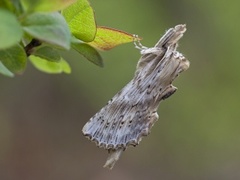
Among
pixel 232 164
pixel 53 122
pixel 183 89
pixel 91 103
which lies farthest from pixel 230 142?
pixel 53 122

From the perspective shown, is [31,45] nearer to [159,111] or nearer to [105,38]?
[105,38]

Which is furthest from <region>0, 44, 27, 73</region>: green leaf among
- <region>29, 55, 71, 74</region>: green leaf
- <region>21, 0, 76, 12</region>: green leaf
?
<region>29, 55, 71, 74</region>: green leaf

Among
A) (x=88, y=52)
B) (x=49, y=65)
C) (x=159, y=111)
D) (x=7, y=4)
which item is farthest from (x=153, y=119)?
(x=159, y=111)

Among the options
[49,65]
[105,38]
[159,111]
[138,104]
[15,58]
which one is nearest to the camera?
[15,58]

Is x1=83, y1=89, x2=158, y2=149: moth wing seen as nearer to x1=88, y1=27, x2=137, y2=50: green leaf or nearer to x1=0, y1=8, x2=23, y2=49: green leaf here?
x1=88, y1=27, x2=137, y2=50: green leaf

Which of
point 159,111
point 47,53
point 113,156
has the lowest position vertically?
point 159,111

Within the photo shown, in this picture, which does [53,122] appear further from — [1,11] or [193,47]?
[1,11]
